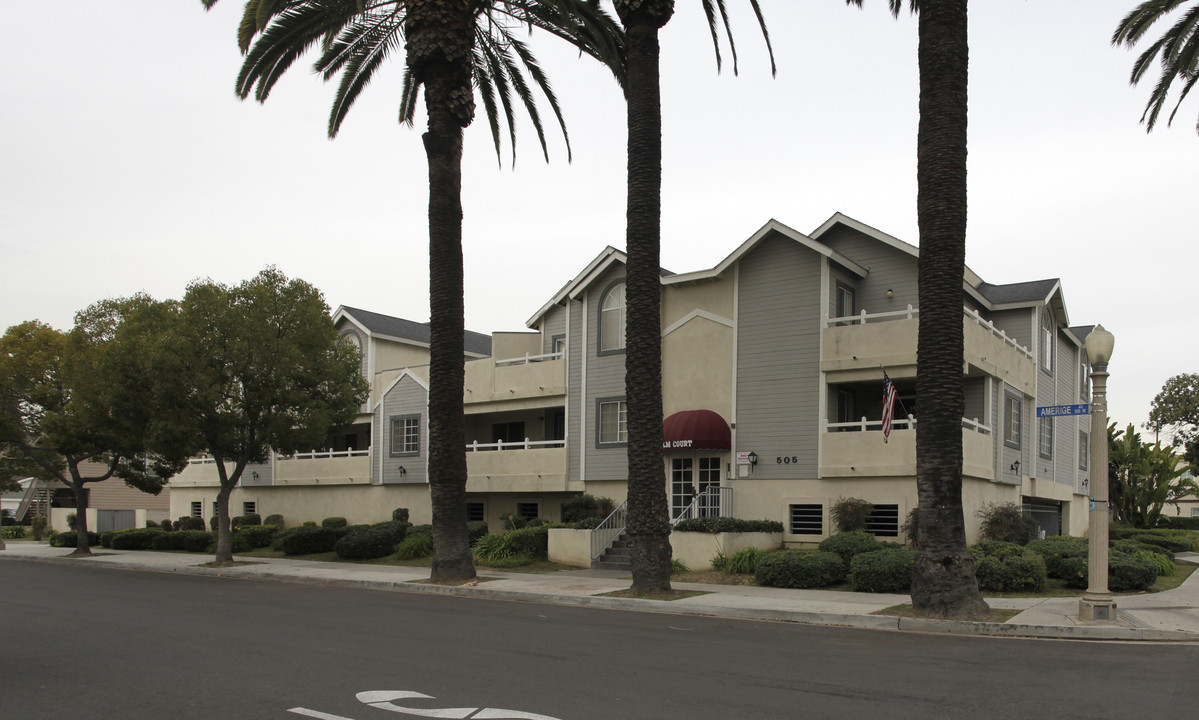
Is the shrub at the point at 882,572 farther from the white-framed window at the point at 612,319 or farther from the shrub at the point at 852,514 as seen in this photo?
the white-framed window at the point at 612,319

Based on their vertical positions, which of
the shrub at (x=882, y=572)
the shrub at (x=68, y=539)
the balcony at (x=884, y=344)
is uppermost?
the balcony at (x=884, y=344)

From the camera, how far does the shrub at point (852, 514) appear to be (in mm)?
22703

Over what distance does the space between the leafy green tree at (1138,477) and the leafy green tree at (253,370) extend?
31.3 metres

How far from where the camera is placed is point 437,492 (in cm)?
2047

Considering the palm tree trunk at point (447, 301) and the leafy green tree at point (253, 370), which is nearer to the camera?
the palm tree trunk at point (447, 301)

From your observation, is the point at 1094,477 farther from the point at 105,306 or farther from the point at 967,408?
the point at 105,306

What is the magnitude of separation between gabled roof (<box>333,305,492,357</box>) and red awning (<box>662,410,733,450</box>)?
16.0 m

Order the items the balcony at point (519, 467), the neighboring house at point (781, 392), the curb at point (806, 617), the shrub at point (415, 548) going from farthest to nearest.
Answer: the balcony at point (519, 467) < the shrub at point (415, 548) < the neighboring house at point (781, 392) < the curb at point (806, 617)

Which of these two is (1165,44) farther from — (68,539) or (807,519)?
(68,539)

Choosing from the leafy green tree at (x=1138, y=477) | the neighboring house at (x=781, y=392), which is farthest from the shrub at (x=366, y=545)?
the leafy green tree at (x=1138, y=477)

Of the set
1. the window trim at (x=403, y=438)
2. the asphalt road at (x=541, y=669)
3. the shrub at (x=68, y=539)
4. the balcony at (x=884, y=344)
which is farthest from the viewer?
the shrub at (x=68, y=539)

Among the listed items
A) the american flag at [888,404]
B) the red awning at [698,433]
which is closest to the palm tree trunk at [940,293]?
the american flag at [888,404]

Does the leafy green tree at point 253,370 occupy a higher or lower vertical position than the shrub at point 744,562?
higher

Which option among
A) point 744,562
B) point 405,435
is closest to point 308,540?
point 405,435
